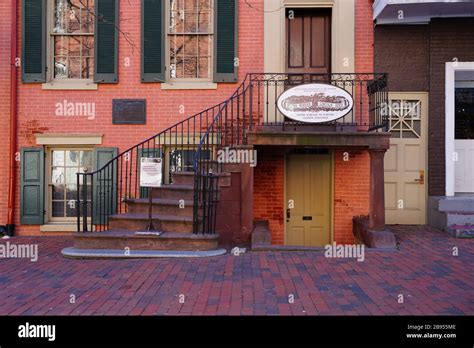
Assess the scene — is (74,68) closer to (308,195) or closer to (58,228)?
(58,228)

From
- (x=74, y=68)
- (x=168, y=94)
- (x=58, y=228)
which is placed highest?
(x=74, y=68)

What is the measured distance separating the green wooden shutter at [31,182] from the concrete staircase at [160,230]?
8.01ft

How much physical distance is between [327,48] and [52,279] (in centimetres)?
677

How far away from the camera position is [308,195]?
8688 mm

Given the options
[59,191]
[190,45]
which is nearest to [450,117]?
[190,45]

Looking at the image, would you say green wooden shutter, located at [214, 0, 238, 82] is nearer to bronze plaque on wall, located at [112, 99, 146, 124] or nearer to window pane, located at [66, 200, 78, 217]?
bronze plaque on wall, located at [112, 99, 146, 124]

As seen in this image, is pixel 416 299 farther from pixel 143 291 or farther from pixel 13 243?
pixel 13 243

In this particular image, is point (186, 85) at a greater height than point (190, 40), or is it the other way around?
point (190, 40)

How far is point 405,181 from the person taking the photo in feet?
27.8

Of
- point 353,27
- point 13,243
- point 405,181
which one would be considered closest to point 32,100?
point 13,243

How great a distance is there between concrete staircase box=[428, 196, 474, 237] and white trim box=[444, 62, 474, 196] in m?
0.39

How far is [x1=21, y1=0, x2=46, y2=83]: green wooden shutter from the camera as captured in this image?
28.1 feet

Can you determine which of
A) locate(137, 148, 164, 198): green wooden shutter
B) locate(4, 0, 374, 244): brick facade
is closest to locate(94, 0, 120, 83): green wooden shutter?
locate(4, 0, 374, 244): brick facade

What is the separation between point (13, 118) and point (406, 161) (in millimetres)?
8097
